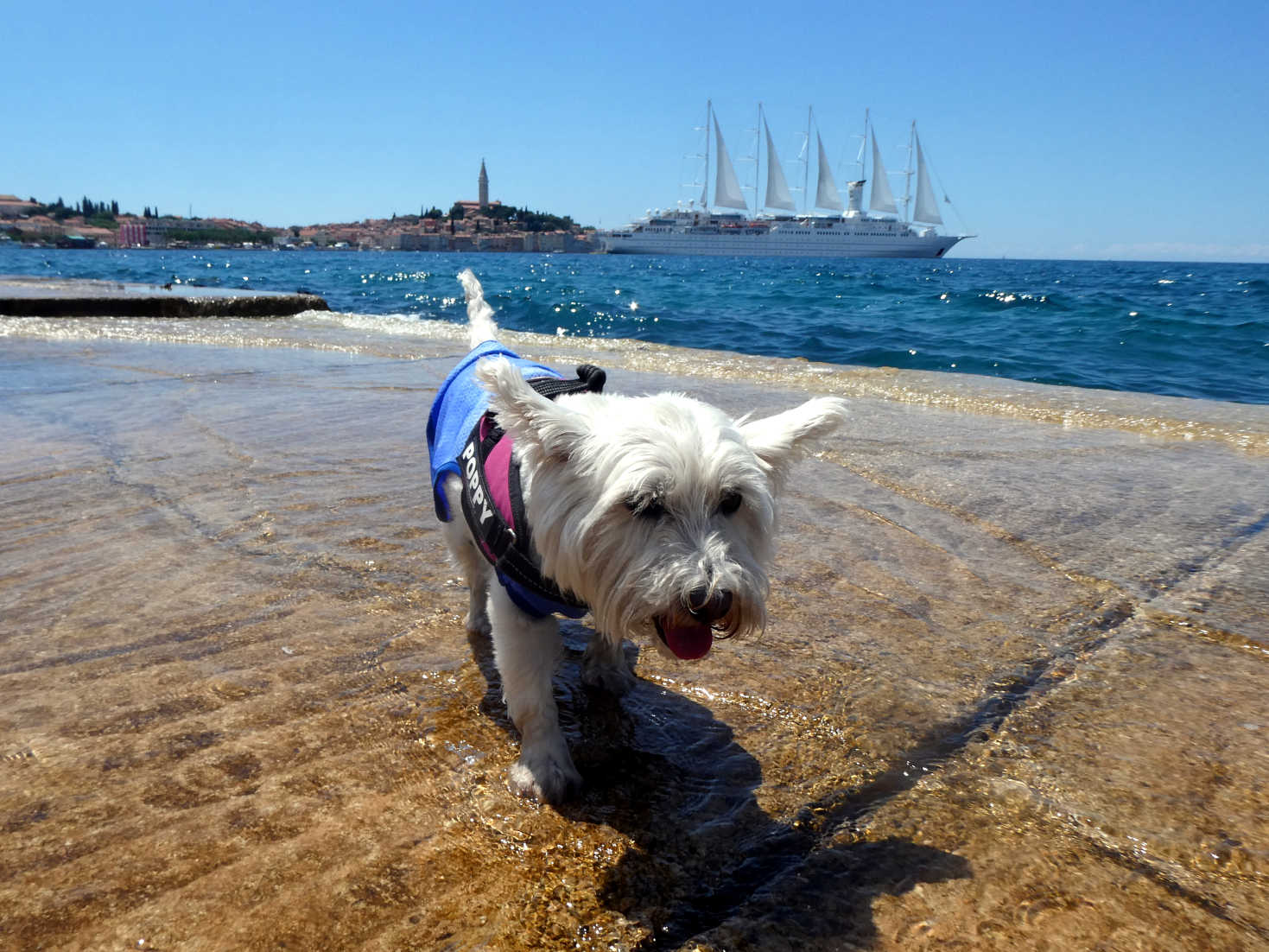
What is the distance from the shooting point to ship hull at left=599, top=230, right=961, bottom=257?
116562 millimetres

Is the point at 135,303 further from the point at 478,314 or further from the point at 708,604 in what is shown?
the point at 708,604

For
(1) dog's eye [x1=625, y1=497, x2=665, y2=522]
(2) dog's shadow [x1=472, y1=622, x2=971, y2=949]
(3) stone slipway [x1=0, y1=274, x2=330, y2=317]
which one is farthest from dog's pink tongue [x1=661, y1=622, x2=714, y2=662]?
(3) stone slipway [x1=0, y1=274, x2=330, y2=317]

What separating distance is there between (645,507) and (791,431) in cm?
46

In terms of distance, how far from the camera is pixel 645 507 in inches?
72.3

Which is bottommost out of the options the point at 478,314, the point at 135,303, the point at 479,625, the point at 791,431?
the point at 479,625

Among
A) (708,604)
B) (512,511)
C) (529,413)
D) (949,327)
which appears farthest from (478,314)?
(949,327)

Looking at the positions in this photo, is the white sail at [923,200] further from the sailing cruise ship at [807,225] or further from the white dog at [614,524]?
the white dog at [614,524]

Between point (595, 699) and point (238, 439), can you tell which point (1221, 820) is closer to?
point (595, 699)

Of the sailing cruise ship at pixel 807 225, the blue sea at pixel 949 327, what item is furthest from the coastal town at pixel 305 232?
the blue sea at pixel 949 327

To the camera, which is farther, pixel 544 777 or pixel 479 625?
pixel 479 625

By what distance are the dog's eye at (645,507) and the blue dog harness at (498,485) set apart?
0.35 metres

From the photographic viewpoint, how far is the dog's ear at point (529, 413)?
1895 mm

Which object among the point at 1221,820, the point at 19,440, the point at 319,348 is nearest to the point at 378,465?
the point at 19,440

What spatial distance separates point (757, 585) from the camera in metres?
1.84
